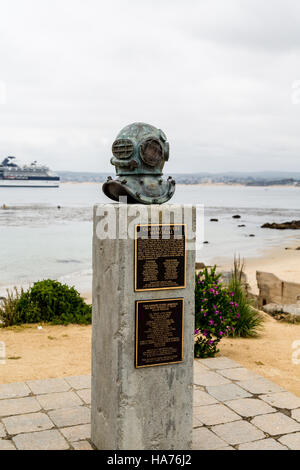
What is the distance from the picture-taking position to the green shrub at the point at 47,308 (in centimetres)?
917

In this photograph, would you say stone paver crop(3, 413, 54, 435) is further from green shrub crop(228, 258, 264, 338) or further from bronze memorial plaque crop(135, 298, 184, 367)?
green shrub crop(228, 258, 264, 338)

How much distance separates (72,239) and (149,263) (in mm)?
28276

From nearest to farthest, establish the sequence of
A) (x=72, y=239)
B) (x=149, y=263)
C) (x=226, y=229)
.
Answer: (x=149, y=263)
(x=72, y=239)
(x=226, y=229)

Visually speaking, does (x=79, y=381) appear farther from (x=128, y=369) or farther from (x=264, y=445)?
(x=264, y=445)

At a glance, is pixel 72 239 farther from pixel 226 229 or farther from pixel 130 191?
pixel 130 191

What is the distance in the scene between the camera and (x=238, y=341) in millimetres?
8391

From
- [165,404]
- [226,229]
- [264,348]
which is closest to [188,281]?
[165,404]

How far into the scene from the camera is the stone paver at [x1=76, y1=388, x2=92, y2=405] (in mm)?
5586

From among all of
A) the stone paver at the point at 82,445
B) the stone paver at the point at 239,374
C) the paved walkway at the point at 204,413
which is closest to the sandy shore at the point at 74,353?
the stone paver at the point at 239,374

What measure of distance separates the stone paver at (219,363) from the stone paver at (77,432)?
2332 mm

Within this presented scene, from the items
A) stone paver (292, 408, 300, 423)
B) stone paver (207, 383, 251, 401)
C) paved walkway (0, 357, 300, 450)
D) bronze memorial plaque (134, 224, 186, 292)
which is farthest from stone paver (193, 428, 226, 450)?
bronze memorial plaque (134, 224, 186, 292)

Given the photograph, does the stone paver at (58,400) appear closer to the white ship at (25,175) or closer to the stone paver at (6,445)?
the stone paver at (6,445)

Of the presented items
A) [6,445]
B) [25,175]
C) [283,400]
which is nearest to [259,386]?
[283,400]

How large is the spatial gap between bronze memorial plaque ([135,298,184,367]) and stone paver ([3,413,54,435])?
1.46m
